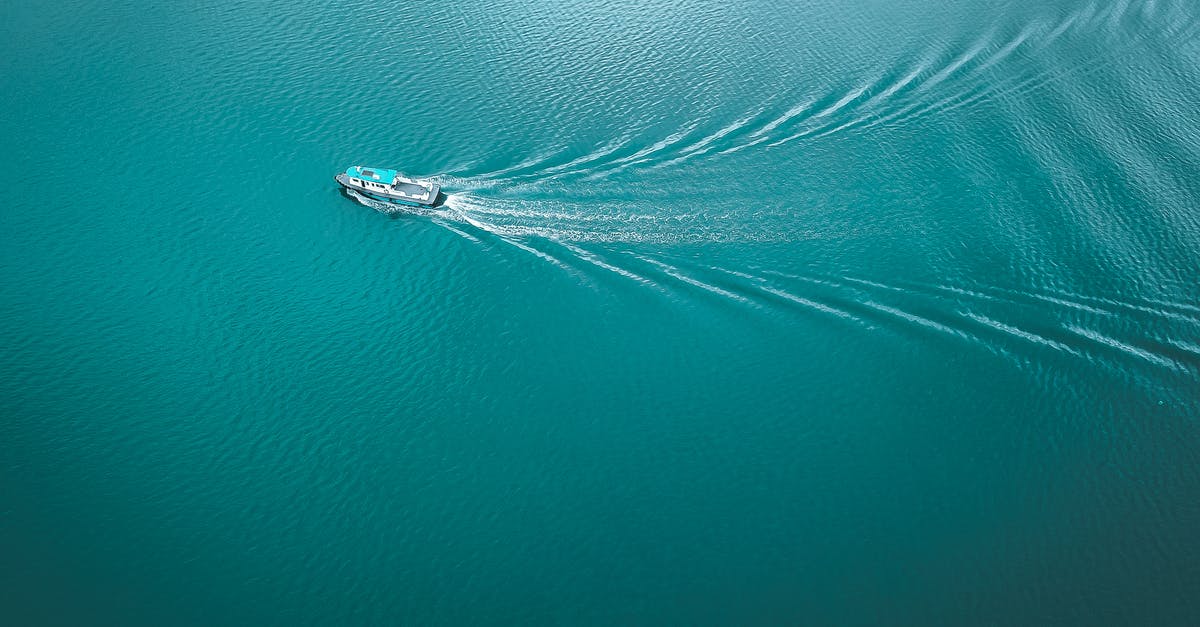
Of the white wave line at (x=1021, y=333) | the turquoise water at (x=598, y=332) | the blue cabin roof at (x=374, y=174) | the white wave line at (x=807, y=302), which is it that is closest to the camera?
the turquoise water at (x=598, y=332)

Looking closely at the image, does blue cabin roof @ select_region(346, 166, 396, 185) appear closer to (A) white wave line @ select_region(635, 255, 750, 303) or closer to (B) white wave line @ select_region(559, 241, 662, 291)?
(B) white wave line @ select_region(559, 241, 662, 291)

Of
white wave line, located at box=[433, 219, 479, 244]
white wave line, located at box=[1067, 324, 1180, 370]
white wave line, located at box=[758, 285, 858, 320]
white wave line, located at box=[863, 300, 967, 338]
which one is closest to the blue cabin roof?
white wave line, located at box=[433, 219, 479, 244]

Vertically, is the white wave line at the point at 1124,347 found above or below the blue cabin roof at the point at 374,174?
below

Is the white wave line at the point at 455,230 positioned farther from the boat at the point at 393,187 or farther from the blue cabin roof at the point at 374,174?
the blue cabin roof at the point at 374,174

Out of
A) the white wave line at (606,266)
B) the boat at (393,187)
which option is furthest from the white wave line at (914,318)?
the boat at (393,187)

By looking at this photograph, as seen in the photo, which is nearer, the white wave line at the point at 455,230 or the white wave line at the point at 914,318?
the white wave line at the point at 914,318

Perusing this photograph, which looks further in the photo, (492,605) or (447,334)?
(447,334)

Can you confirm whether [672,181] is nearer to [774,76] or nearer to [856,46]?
[774,76]

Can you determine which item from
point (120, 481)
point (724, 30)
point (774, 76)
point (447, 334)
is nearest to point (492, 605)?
point (447, 334)
